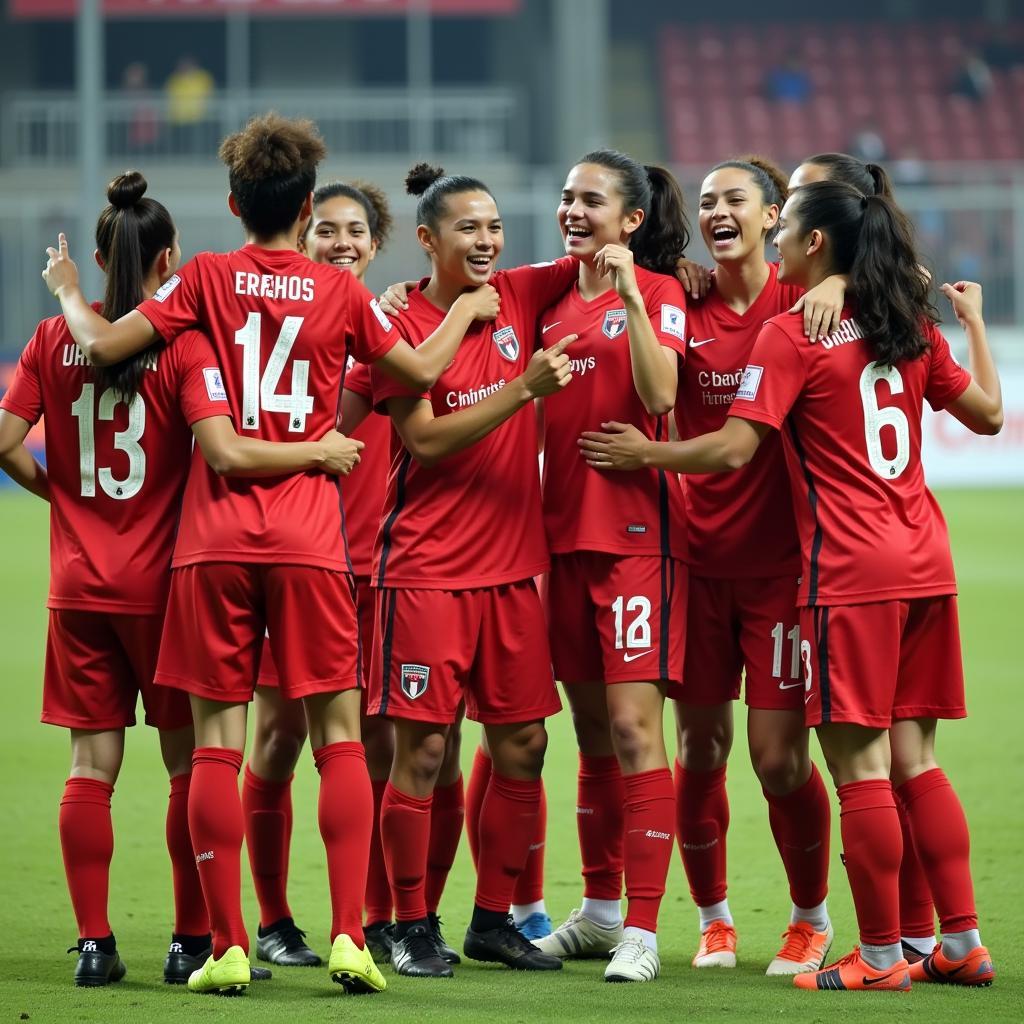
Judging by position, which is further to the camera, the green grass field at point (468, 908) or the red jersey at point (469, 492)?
the red jersey at point (469, 492)

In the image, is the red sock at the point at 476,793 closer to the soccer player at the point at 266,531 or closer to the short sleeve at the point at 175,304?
the soccer player at the point at 266,531

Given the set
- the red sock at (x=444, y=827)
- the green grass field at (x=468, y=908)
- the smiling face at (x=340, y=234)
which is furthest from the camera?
the smiling face at (x=340, y=234)

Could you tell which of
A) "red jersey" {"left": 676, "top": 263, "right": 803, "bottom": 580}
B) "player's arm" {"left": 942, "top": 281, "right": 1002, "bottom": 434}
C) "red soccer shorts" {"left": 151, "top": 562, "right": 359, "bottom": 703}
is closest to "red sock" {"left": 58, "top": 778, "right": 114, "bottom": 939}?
"red soccer shorts" {"left": 151, "top": 562, "right": 359, "bottom": 703}

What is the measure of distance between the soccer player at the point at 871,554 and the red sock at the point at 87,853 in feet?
5.73

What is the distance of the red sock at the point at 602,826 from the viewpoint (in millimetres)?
4711

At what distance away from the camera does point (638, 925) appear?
431cm

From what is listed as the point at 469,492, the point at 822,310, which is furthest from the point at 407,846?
the point at 822,310

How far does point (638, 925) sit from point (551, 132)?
26934 mm

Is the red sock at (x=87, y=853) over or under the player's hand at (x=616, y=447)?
under

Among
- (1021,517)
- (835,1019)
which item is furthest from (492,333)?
(1021,517)

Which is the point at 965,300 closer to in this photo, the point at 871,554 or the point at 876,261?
the point at 876,261

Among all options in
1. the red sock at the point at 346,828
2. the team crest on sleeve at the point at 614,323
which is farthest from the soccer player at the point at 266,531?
the team crest on sleeve at the point at 614,323

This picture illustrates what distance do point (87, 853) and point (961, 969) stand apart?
2.19 meters

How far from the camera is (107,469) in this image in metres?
4.30
